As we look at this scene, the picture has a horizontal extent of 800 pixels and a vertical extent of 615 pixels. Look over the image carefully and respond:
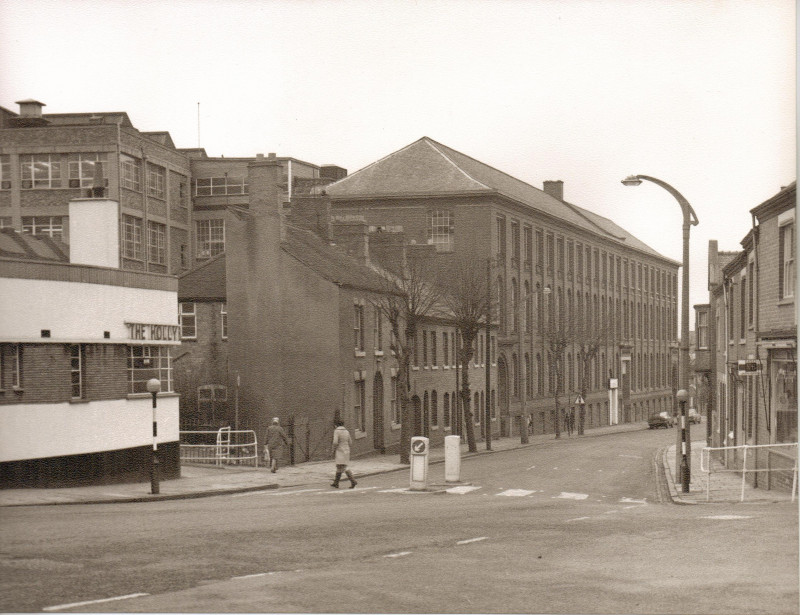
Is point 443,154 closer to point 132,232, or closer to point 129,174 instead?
point 129,174

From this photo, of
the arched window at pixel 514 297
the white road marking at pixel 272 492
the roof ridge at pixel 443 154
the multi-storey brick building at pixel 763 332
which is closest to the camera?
the multi-storey brick building at pixel 763 332

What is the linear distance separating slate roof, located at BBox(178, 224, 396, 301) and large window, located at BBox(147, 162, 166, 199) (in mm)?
2521

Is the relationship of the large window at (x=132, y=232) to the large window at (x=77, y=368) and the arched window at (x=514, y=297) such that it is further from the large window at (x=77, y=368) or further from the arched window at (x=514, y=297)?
the arched window at (x=514, y=297)

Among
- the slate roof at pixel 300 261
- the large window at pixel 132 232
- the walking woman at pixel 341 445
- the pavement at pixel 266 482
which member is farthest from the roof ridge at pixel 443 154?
the pavement at pixel 266 482

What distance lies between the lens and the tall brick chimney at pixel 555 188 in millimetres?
18364

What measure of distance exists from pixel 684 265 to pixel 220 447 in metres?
13.6

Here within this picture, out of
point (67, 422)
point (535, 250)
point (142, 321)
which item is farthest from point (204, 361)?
point (535, 250)

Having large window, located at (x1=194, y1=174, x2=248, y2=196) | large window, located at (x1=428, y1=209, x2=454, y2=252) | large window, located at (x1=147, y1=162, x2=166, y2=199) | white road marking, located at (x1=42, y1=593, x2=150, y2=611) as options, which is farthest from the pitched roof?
white road marking, located at (x1=42, y1=593, x2=150, y2=611)

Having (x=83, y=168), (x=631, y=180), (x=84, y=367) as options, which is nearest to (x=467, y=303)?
(x=84, y=367)

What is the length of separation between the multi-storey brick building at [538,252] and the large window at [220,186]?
1.75 metres

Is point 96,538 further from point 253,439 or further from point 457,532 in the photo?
point 253,439

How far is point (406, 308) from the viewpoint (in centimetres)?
3400

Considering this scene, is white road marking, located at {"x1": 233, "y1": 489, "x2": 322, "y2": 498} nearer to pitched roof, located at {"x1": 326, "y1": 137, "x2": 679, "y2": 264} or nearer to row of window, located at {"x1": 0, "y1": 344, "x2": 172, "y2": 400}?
row of window, located at {"x1": 0, "y1": 344, "x2": 172, "y2": 400}

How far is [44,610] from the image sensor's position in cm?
1234
